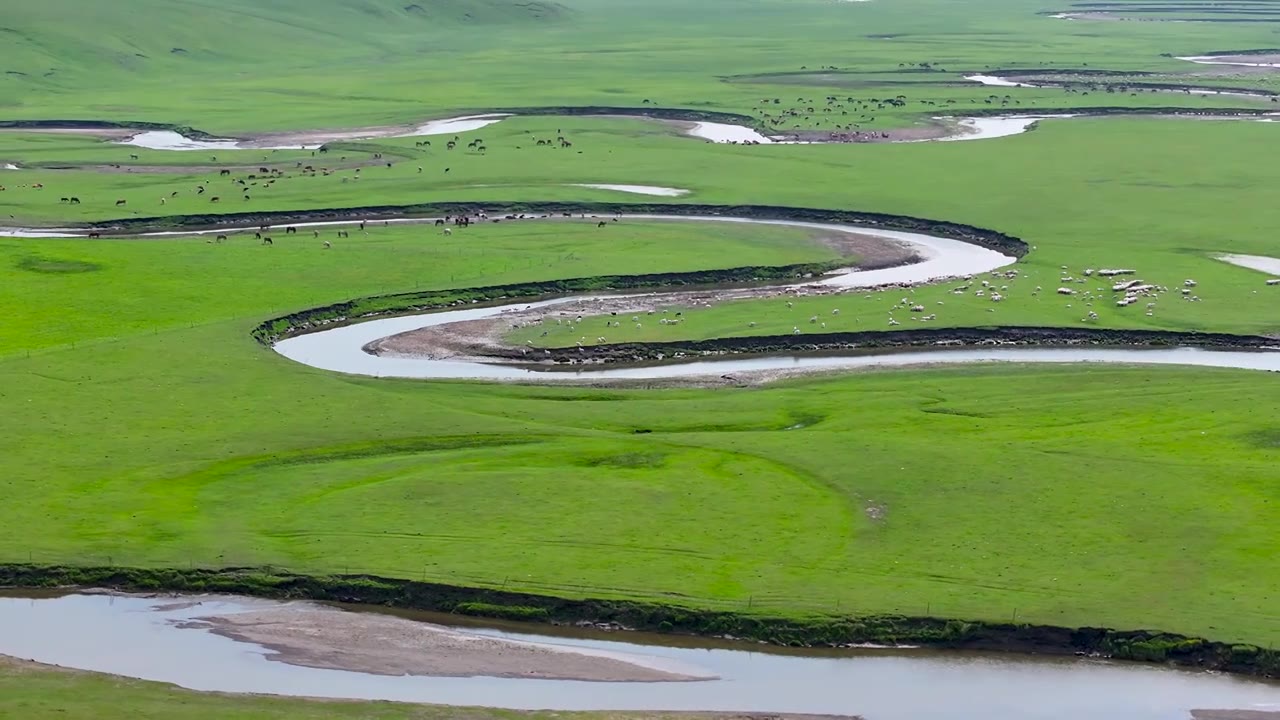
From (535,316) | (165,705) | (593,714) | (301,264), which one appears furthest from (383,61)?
(593,714)

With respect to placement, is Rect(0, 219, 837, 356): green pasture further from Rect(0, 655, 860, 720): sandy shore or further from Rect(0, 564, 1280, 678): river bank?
Rect(0, 655, 860, 720): sandy shore

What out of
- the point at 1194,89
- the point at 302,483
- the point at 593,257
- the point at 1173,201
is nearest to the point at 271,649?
the point at 302,483

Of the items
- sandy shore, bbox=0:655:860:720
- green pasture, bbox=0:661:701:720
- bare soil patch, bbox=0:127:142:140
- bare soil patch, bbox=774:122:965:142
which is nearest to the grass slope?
bare soil patch, bbox=774:122:965:142

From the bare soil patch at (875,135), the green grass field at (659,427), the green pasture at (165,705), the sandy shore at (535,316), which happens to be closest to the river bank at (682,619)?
the green grass field at (659,427)

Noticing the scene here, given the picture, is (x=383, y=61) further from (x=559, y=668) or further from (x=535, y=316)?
(x=559, y=668)

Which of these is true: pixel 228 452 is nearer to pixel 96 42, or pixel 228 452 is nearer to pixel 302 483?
pixel 302 483
